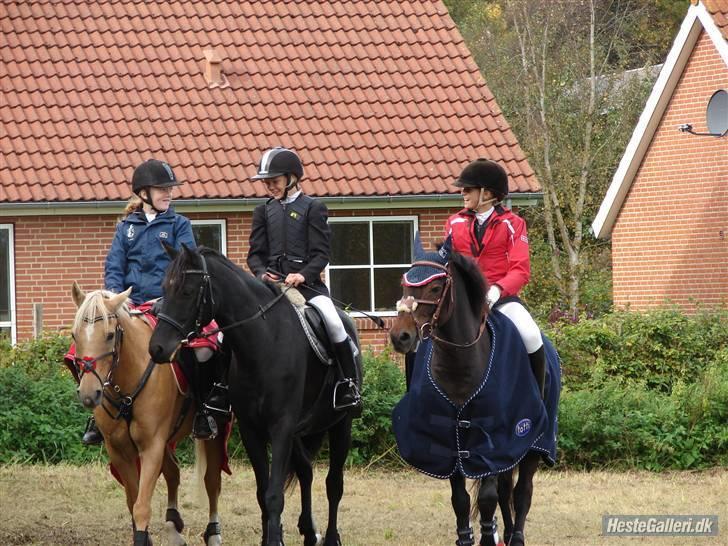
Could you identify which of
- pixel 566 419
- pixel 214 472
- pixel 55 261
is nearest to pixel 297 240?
pixel 214 472

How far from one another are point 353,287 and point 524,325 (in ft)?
39.2

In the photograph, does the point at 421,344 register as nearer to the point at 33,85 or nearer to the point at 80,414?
the point at 80,414

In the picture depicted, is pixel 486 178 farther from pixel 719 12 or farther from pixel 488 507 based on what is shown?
pixel 719 12

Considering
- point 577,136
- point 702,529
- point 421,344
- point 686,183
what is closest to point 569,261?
point 577,136

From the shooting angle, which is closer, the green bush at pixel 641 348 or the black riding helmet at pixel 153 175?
the black riding helmet at pixel 153 175

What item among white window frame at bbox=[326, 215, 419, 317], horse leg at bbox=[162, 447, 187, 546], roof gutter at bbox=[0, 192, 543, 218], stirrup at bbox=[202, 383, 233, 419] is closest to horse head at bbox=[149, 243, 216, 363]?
stirrup at bbox=[202, 383, 233, 419]

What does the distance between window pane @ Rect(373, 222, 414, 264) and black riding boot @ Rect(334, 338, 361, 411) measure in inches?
429

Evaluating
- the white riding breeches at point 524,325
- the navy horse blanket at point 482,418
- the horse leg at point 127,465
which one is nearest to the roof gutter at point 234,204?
the horse leg at point 127,465

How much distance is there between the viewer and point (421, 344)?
8914 mm

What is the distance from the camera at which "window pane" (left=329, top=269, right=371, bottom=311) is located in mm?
20891

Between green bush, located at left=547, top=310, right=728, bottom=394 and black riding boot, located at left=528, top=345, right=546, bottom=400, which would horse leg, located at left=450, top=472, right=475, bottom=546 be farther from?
green bush, located at left=547, top=310, right=728, bottom=394

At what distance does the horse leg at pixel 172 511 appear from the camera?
10.1 metres

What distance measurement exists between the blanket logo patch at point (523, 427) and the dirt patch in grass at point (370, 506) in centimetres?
199

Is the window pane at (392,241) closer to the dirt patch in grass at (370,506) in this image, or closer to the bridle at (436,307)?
the dirt patch in grass at (370,506)
